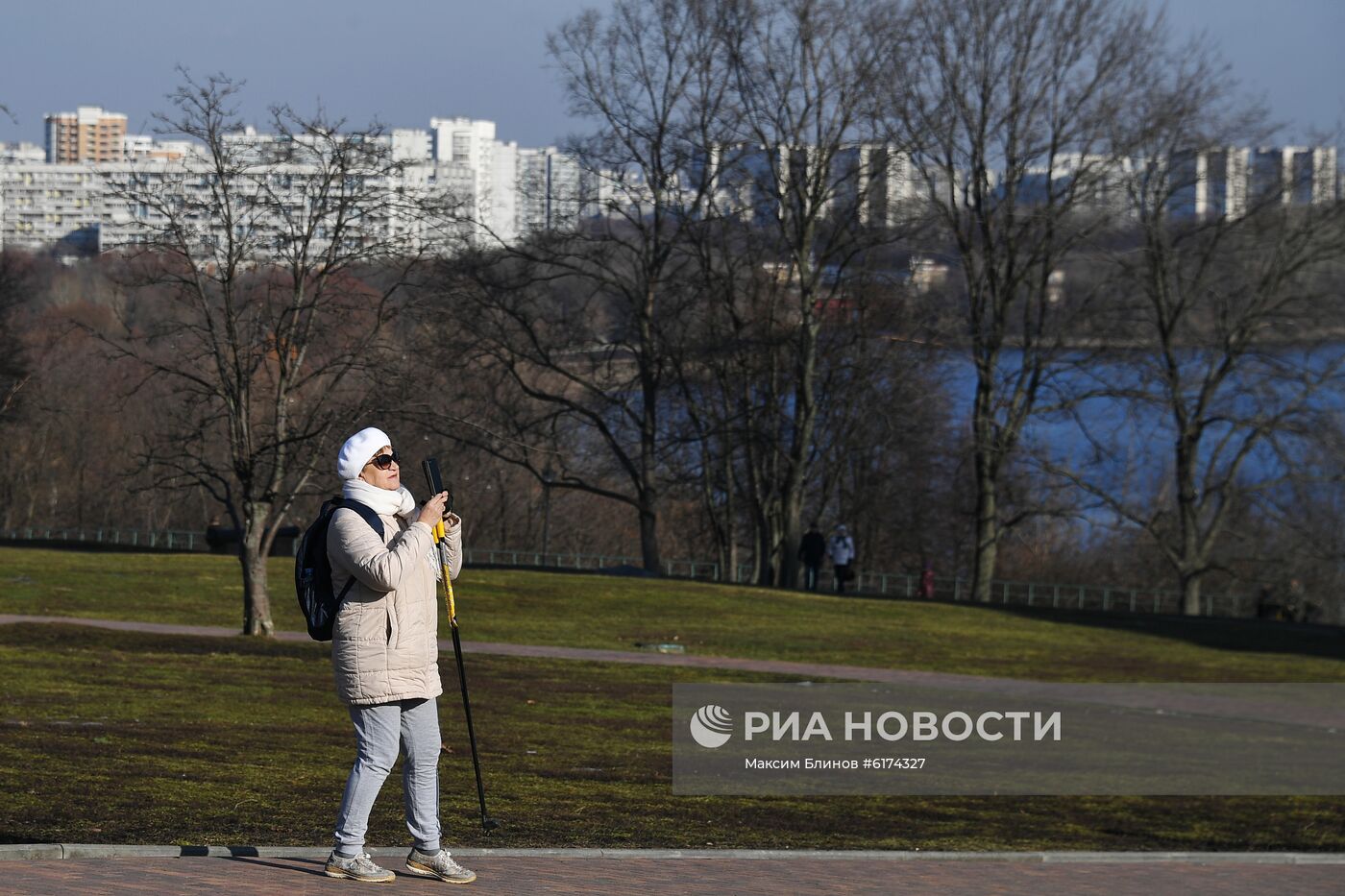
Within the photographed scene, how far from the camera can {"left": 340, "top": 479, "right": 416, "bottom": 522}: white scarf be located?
22.2 feet

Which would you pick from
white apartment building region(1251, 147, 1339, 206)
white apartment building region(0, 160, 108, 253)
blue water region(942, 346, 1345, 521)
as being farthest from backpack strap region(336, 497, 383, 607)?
white apartment building region(1251, 147, 1339, 206)

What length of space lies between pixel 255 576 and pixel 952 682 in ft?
31.3

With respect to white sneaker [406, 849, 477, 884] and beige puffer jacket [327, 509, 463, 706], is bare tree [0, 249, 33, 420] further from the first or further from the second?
beige puffer jacket [327, 509, 463, 706]

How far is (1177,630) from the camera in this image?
31469 mm

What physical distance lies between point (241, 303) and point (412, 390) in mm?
2668

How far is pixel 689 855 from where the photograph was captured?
8.29m

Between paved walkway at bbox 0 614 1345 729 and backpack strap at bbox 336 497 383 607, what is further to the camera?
paved walkway at bbox 0 614 1345 729

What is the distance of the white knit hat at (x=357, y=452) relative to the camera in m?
6.80

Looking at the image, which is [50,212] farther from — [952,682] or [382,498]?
[382,498]

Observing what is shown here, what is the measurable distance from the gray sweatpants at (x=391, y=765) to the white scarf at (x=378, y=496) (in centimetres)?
79

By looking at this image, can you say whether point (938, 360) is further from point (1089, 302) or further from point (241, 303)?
point (241, 303)

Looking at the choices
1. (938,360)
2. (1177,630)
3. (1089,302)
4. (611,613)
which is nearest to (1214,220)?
(1089,302)

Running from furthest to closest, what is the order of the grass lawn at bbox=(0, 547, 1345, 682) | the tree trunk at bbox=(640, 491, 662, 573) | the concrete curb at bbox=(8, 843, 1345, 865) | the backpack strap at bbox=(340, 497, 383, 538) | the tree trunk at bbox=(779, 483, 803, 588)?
1. the tree trunk at bbox=(779, 483, 803, 588)
2. the tree trunk at bbox=(640, 491, 662, 573)
3. the grass lawn at bbox=(0, 547, 1345, 682)
4. the concrete curb at bbox=(8, 843, 1345, 865)
5. the backpack strap at bbox=(340, 497, 383, 538)

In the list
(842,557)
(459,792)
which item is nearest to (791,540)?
(842,557)
